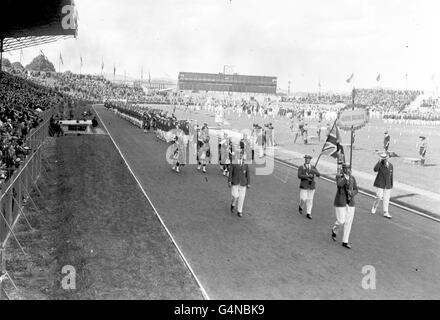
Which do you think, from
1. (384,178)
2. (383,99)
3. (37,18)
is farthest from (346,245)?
(383,99)

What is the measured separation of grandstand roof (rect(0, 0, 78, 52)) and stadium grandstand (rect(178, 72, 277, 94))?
7123cm

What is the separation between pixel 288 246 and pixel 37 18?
3006cm

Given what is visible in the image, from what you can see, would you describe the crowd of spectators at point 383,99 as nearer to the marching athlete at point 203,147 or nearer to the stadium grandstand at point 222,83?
the stadium grandstand at point 222,83

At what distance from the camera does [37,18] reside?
3350cm

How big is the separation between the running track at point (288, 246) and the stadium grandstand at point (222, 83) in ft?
338

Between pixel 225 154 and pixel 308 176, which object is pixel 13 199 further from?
pixel 225 154

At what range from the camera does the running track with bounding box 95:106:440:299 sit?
771 cm

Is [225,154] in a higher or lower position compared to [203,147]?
lower

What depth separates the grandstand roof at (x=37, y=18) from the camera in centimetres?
2759

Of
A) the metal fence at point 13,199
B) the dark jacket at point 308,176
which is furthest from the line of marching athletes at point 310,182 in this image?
the metal fence at point 13,199

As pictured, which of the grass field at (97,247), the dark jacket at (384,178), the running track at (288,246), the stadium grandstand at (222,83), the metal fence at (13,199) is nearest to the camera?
the grass field at (97,247)

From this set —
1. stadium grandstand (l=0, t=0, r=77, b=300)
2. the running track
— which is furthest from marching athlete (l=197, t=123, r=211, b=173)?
stadium grandstand (l=0, t=0, r=77, b=300)
